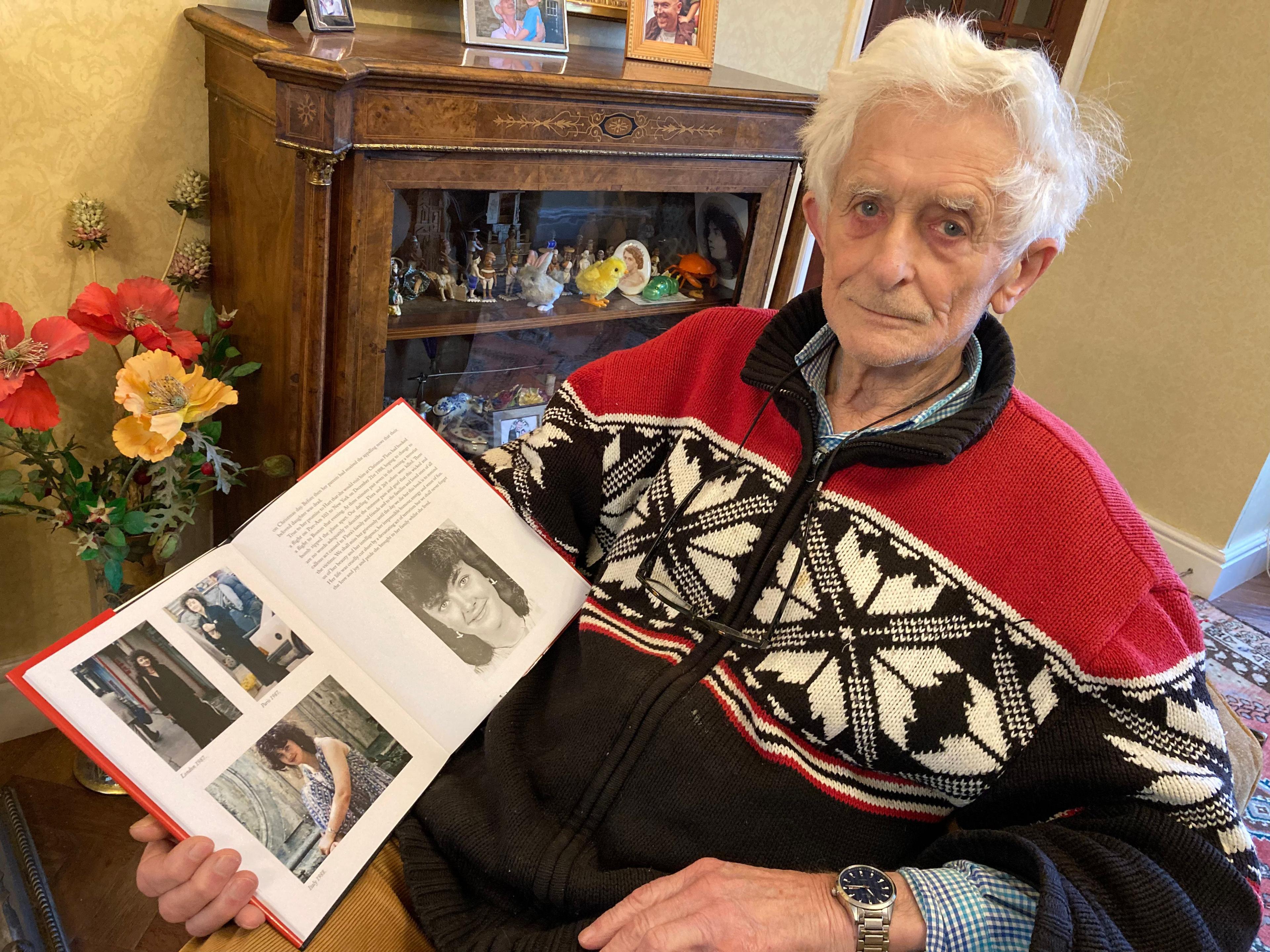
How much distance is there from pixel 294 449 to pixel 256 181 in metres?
0.42

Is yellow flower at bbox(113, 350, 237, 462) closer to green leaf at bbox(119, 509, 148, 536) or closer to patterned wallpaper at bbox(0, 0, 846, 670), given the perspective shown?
green leaf at bbox(119, 509, 148, 536)

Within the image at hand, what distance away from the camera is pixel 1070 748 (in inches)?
33.3

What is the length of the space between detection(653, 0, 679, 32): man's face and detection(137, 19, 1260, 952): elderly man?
860 mm

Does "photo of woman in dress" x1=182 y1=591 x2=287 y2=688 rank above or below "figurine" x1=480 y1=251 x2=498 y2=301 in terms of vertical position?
below

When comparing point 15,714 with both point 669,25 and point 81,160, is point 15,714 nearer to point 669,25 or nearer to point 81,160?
point 81,160

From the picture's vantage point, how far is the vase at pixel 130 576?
1522 mm

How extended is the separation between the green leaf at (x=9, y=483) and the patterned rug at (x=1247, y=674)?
7.74 ft

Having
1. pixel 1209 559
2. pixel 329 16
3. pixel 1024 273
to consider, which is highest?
pixel 329 16

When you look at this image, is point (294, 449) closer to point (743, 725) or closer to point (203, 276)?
point (203, 276)

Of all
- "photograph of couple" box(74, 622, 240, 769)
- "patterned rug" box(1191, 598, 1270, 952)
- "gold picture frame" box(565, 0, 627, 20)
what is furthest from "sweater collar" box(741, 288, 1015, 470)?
"patterned rug" box(1191, 598, 1270, 952)

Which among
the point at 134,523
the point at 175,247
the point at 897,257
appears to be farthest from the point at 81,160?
the point at 897,257

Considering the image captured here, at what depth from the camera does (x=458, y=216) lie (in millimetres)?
1557

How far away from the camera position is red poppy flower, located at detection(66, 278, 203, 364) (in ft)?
4.29

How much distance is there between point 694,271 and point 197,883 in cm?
151
